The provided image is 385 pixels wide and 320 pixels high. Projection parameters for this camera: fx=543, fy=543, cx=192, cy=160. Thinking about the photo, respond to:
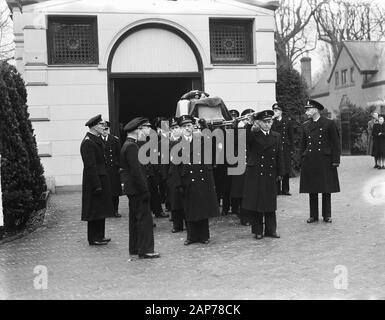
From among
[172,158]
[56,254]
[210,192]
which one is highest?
[172,158]

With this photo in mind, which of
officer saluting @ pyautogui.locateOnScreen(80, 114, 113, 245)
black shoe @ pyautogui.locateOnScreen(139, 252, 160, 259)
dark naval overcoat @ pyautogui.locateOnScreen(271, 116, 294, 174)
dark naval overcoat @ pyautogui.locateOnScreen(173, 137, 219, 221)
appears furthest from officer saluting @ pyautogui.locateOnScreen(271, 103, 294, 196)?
black shoe @ pyautogui.locateOnScreen(139, 252, 160, 259)

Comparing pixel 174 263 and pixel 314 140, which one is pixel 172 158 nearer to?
pixel 174 263

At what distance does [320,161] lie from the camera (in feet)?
31.0

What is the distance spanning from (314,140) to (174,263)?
3.78 meters

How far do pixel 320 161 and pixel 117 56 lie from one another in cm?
763

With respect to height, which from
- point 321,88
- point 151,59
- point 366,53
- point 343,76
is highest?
point 366,53

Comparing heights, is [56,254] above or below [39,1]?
below

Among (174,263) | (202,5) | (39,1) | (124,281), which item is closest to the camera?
(124,281)

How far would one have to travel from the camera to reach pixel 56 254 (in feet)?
26.0

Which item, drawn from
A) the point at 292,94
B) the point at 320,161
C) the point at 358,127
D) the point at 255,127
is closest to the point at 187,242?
the point at 255,127

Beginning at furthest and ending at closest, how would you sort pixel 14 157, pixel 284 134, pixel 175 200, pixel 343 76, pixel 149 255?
pixel 343 76 < pixel 284 134 < pixel 14 157 < pixel 175 200 < pixel 149 255

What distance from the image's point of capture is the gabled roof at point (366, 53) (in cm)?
4169

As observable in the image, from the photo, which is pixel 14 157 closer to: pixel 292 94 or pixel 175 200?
pixel 175 200
